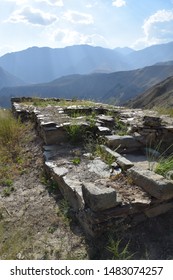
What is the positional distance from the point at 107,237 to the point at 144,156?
2.65 m

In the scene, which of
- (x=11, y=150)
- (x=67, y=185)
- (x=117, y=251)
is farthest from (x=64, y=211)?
(x=11, y=150)

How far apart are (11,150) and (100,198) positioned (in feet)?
14.3

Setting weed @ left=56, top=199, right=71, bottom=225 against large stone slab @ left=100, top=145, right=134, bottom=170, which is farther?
large stone slab @ left=100, top=145, right=134, bottom=170

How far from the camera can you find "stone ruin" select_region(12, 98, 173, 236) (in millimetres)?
4184

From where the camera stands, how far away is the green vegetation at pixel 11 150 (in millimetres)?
6645

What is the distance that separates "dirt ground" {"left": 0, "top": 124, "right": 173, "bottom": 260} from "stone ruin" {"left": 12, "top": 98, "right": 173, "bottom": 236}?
151 mm

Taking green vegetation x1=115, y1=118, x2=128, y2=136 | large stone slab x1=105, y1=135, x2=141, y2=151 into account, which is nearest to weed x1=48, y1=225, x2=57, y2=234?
large stone slab x1=105, y1=135, x2=141, y2=151

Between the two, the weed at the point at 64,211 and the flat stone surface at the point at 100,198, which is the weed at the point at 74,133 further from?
the flat stone surface at the point at 100,198

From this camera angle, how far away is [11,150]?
7.76 m

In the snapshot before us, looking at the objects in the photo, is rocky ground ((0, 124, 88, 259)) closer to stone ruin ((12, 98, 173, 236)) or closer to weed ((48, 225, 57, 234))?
weed ((48, 225, 57, 234))
